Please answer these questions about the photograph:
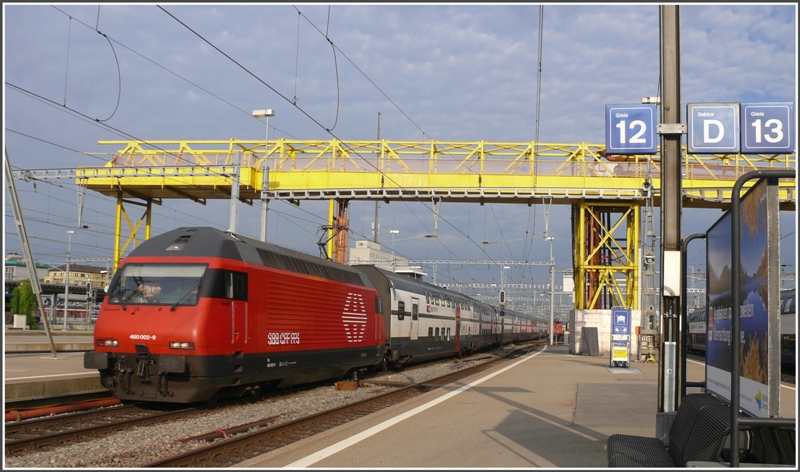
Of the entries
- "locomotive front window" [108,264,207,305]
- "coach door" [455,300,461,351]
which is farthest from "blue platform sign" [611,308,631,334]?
"locomotive front window" [108,264,207,305]

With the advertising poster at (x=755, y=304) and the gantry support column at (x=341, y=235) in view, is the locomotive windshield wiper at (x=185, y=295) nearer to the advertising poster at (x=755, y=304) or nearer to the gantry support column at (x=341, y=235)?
the advertising poster at (x=755, y=304)

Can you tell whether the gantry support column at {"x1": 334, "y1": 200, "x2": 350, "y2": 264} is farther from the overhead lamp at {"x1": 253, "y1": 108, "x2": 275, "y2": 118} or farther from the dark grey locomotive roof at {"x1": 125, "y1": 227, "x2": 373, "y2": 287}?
the dark grey locomotive roof at {"x1": 125, "y1": 227, "x2": 373, "y2": 287}

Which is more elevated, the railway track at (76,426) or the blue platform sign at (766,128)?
the blue platform sign at (766,128)

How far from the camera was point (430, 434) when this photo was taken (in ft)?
34.7

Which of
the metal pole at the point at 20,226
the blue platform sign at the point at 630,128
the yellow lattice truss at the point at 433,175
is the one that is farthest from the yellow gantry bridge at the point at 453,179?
the blue platform sign at the point at 630,128

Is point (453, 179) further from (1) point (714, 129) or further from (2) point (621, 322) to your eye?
(1) point (714, 129)

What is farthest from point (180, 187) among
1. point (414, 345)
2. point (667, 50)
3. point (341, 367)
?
point (667, 50)

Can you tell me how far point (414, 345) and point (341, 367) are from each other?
7255 mm

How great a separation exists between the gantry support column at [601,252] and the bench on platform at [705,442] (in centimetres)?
2566

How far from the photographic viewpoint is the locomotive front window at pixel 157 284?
43.3 feet

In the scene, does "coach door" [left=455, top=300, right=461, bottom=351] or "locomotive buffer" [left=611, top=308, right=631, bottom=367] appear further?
"coach door" [left=455, top=300, right=461, bottom=351]

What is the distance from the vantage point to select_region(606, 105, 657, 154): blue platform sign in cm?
993

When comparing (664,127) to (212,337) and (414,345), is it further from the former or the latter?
(414,345)

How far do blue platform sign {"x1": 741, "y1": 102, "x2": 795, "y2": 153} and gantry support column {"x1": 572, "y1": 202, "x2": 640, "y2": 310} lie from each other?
76.8ft
